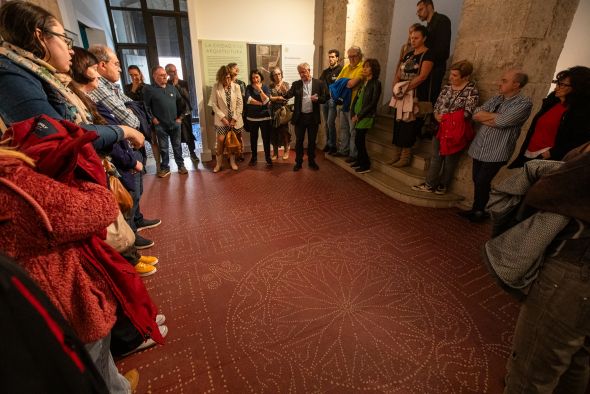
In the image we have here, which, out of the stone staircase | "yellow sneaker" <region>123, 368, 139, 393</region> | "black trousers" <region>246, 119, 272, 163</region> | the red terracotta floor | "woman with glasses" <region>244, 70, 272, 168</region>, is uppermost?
"woman with glasses" <region>244, 70, 272, 168</region>

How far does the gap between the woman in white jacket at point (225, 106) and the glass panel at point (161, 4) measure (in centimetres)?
599

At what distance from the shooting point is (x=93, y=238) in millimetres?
1037

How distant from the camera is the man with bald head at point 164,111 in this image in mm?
4809

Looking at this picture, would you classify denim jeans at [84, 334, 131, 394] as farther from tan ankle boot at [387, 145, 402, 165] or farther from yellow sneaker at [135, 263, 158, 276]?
tan ankle boot at [387, 145, 402, 165]

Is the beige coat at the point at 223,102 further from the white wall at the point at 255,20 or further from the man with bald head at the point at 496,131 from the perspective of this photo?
the man with bald head at the point at 496,131

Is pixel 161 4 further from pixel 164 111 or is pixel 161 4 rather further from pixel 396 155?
pixel 396 155

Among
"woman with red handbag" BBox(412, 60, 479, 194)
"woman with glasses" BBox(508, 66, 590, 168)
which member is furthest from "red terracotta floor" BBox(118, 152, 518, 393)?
"woman with glasses" BBox(508, 66, 590, 168)

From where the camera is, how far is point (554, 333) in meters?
1.22

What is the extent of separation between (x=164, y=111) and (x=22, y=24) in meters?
3.71

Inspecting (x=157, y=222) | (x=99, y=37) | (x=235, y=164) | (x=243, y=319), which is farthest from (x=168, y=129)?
(x=99, y=37)

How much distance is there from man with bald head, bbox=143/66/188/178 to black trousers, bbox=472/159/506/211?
4.76 metres

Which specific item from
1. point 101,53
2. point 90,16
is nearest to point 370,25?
point 101,53

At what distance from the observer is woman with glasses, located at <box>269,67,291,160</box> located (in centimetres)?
559

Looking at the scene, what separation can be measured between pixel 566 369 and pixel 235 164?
531cm
